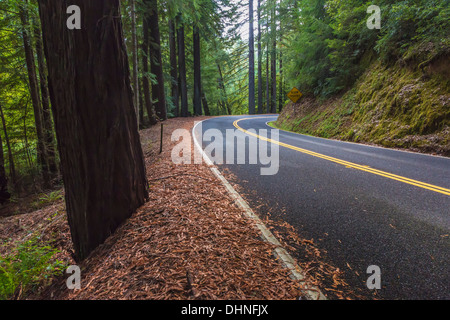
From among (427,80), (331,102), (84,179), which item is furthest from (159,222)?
(331,102)

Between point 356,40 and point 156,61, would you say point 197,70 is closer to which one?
point 156,61

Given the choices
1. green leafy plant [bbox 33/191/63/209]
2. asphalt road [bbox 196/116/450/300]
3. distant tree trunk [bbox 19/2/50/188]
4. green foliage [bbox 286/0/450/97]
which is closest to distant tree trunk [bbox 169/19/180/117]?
green foliage [bbox 286/0/450/97]

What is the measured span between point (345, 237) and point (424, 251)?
2.48 ft

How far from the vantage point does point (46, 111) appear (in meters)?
8.77

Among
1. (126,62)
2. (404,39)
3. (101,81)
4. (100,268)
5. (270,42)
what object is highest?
(270,42)

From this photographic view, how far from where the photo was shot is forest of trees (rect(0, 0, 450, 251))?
2.62 metres

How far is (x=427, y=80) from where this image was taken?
8.20 metres

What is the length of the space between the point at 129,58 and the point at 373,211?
44.2 ft

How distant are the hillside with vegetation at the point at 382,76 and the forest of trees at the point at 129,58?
2.9 inches

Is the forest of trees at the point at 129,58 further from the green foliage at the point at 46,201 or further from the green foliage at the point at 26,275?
the green foliage at the point at 46,201

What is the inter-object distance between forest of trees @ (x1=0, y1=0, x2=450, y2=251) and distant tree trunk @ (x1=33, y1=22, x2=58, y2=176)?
0.05 metres

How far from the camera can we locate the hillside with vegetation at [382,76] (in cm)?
762

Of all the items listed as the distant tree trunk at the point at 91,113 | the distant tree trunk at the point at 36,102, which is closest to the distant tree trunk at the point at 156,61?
the distant tree trunk at the point at 36,102
